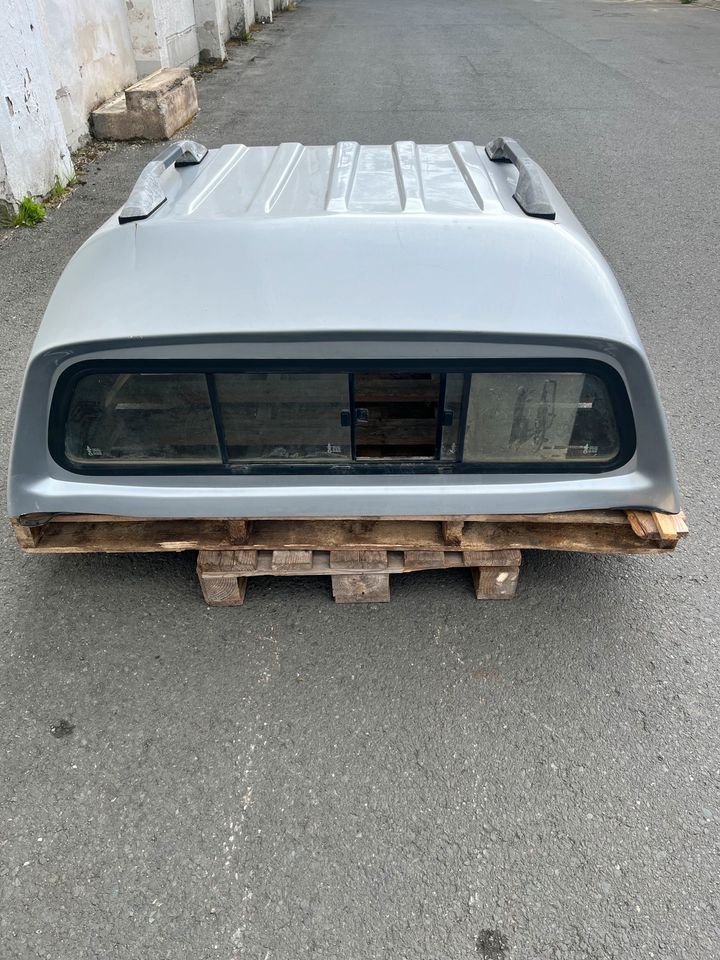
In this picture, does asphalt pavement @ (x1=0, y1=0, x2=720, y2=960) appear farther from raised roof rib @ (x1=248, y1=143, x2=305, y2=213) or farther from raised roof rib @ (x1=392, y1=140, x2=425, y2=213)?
raised roof rib @ (x1=392, y1=140, x2=425, y2=213)

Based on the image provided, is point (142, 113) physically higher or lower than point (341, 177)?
lower

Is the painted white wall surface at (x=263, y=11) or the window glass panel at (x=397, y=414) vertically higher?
the window glass panel at (x=397, y=414)

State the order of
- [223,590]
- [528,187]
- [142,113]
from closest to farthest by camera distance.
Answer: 1. [528,187]
2. [223,590]
3. [142,113]

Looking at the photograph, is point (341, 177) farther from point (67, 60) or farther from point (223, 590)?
point (67, 60)

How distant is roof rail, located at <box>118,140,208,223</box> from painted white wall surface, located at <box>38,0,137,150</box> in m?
4.88

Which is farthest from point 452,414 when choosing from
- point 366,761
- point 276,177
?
point 276,177

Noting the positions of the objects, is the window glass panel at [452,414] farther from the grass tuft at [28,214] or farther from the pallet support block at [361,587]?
the grass tuft at [28,214]

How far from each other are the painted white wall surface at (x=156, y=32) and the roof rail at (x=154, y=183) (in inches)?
311

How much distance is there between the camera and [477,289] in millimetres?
2543

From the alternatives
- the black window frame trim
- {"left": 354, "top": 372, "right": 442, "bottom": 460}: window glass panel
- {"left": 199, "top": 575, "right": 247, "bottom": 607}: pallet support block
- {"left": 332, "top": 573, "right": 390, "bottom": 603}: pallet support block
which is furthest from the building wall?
{"left": 332, "top": 573, "right": 390, "bottom": 603}: pallet support block

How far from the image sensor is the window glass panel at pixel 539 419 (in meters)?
2.66

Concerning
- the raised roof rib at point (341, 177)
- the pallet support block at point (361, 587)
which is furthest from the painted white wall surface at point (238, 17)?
the pallet support block at point (361, 587)

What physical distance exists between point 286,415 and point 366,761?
1.41 metres

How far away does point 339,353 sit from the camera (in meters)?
2.57
